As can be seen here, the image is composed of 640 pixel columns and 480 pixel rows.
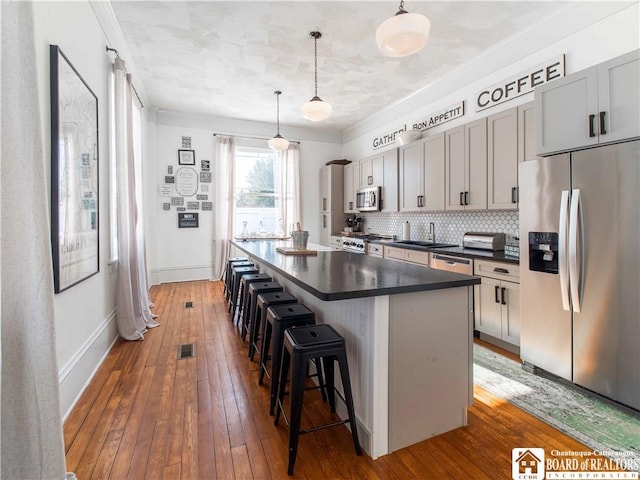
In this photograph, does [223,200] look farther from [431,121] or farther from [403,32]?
[403,32]

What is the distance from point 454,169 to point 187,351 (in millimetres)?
3595

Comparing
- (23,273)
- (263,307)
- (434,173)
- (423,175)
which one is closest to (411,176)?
(423,175)

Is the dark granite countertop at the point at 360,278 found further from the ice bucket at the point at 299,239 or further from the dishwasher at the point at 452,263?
the dishwasher at the point at 452,263

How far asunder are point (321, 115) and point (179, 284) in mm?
4250

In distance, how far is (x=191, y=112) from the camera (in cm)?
600

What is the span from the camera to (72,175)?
2.16 meters

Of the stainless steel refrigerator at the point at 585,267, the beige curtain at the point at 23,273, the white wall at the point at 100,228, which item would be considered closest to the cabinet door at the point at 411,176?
the stainless steel refrigerator at the point at 585,267

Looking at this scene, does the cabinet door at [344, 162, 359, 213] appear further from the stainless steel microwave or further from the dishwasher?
the dishwasher

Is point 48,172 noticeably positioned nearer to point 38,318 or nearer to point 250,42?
point 38,318

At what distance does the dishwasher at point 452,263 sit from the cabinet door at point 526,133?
1.13 m

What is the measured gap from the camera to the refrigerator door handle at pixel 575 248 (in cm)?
217

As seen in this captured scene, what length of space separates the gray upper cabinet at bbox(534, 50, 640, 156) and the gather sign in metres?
0.91

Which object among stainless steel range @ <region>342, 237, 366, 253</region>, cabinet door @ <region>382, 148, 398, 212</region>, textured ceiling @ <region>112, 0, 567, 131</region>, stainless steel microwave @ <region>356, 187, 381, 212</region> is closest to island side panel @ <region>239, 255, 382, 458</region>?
textured ceiling @ <region>112, 0, 567, 131</region>

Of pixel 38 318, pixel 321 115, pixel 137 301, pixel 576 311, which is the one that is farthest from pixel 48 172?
pixel 576 311
